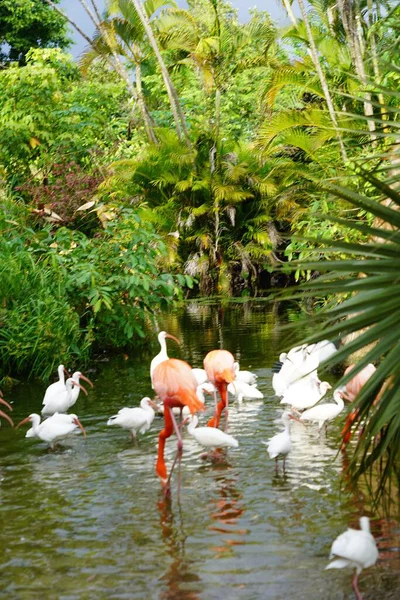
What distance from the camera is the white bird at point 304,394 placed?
9.12 metres

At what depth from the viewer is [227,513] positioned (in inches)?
250

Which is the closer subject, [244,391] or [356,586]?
[356,586]

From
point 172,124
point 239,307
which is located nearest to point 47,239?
point 239,307

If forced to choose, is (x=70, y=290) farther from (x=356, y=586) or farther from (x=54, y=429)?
(x=356, y=586)

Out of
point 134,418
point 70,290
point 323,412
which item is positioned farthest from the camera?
point 70,290

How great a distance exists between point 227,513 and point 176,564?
0.96 meters

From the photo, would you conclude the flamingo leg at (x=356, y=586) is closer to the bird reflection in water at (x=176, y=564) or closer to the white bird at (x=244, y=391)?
the bird reflection in water at (x=176, y=564)

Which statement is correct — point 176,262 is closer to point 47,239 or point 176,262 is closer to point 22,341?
point 47,239

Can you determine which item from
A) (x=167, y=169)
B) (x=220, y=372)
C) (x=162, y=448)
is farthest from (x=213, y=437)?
(x=167, y=169)

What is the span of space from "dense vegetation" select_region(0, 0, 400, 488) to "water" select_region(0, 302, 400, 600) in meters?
3.11

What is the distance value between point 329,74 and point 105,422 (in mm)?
16371

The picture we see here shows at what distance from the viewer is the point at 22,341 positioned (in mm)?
11266

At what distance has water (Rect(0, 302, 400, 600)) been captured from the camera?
5125mm

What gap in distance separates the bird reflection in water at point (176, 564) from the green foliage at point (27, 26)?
34.9m
